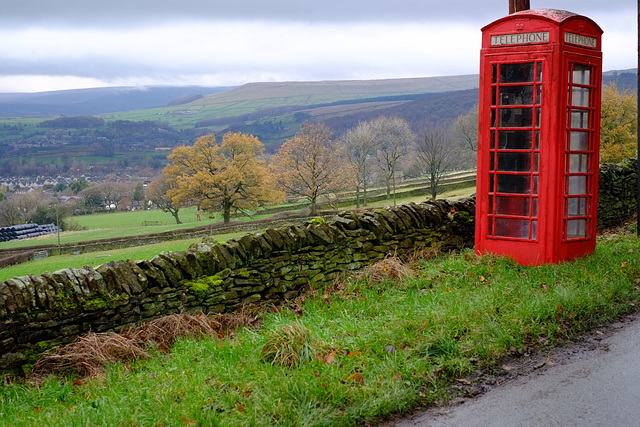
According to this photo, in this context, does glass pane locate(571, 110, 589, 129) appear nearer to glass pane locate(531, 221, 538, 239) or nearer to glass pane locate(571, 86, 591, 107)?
glass pane locate(571, 86, 591, 107)

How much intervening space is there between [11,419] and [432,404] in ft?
9.20

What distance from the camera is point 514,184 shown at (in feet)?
21.4

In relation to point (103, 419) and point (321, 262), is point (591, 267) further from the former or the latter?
point (103, 419)

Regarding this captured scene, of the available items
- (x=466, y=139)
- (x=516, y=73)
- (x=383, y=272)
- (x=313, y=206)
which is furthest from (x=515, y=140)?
(x=466, y=139)

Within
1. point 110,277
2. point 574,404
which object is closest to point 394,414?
point 574,404

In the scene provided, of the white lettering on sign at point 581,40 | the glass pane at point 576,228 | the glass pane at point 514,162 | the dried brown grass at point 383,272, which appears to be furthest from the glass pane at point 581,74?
the dried brown grass at point 383,272

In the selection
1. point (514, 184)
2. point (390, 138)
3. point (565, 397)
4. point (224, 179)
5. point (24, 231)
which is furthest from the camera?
point (390, 138)

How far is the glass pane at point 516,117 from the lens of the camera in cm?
638

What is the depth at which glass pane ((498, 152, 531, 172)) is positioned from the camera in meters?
6.43

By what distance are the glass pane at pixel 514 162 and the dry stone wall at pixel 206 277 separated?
1.45 m

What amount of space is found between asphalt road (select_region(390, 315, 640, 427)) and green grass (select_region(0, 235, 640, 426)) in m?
0.22

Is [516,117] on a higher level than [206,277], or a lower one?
higher

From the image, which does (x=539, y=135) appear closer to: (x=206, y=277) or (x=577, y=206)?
(x=577, y=206)

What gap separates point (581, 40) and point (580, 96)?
2.20 ft
